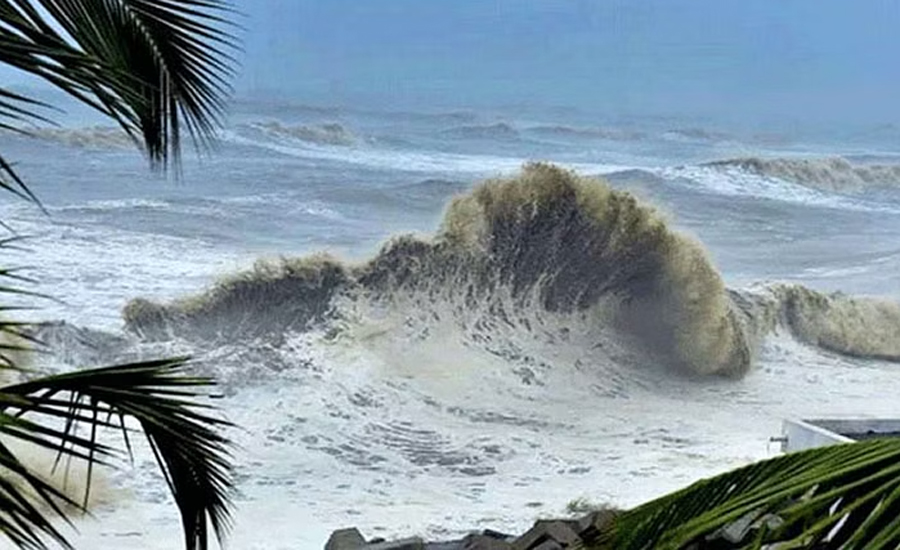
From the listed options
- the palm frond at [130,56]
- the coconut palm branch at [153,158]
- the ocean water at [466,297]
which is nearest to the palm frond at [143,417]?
the coconut palm branch at [153,158]

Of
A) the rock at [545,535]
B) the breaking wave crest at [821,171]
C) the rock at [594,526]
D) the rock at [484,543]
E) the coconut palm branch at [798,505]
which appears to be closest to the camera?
the coconut palm branch at [798,505]


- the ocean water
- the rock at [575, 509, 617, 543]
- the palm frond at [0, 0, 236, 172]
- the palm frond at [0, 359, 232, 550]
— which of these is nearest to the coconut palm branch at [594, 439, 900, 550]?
the rock at [575, 509, 617, 543]

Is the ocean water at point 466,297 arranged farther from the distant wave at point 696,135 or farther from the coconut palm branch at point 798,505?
the coconut palm branch at point 798,505

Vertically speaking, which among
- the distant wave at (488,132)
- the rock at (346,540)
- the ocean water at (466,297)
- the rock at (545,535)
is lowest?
the rock at (346,540)

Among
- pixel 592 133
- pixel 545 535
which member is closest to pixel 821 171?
pixel 592 133

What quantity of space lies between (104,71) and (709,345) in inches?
81.8

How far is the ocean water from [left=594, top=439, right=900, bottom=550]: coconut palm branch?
6.94 feet

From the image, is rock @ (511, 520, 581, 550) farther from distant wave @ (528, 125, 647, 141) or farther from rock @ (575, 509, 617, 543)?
distant wave @ (528, 125, 647, 141)

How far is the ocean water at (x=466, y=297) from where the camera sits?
251 cm

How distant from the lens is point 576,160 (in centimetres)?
267

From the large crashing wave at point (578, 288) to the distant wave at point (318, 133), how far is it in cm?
29

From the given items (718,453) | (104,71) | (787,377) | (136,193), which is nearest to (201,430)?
(104,71)

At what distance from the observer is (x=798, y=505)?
16.5 inches

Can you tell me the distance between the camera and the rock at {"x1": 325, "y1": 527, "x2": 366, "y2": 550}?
8.00ft
